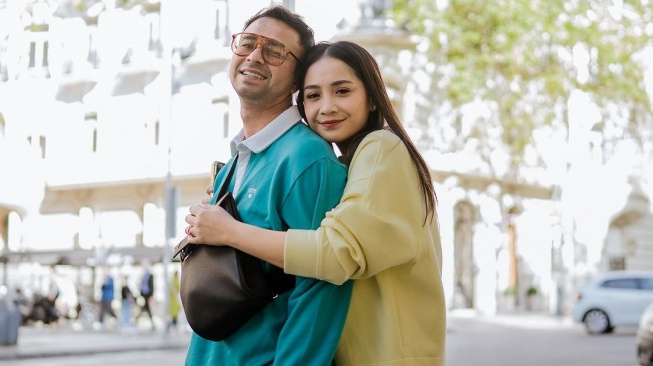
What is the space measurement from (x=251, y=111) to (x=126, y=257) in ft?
102

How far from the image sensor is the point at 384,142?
3.01 meters

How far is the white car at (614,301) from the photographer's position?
1069 inches

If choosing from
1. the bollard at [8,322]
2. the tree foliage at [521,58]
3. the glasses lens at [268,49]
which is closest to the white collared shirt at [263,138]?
the glasses lens at [268,49]

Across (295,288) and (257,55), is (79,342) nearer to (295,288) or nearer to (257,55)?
(257,55)

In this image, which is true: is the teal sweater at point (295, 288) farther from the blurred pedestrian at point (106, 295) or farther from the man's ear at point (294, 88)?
the blurred pedestrian at point (106, 295)

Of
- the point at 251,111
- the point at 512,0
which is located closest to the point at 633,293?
the point at 512,0

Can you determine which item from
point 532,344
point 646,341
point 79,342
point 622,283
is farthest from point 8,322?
point 622,283

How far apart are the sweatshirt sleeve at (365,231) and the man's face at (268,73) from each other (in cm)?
40

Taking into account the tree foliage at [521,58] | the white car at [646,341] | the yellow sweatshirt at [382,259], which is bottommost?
the white car at [646,341]

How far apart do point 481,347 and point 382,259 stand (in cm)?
1904

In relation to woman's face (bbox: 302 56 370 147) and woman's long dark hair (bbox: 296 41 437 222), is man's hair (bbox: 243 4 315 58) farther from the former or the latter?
woman's face (bbox: 302 56 370 147)

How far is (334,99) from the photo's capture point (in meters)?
3.16

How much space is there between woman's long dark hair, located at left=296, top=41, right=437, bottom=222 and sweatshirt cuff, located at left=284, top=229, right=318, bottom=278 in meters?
0.36

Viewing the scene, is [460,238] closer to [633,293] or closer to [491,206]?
[491,206]
